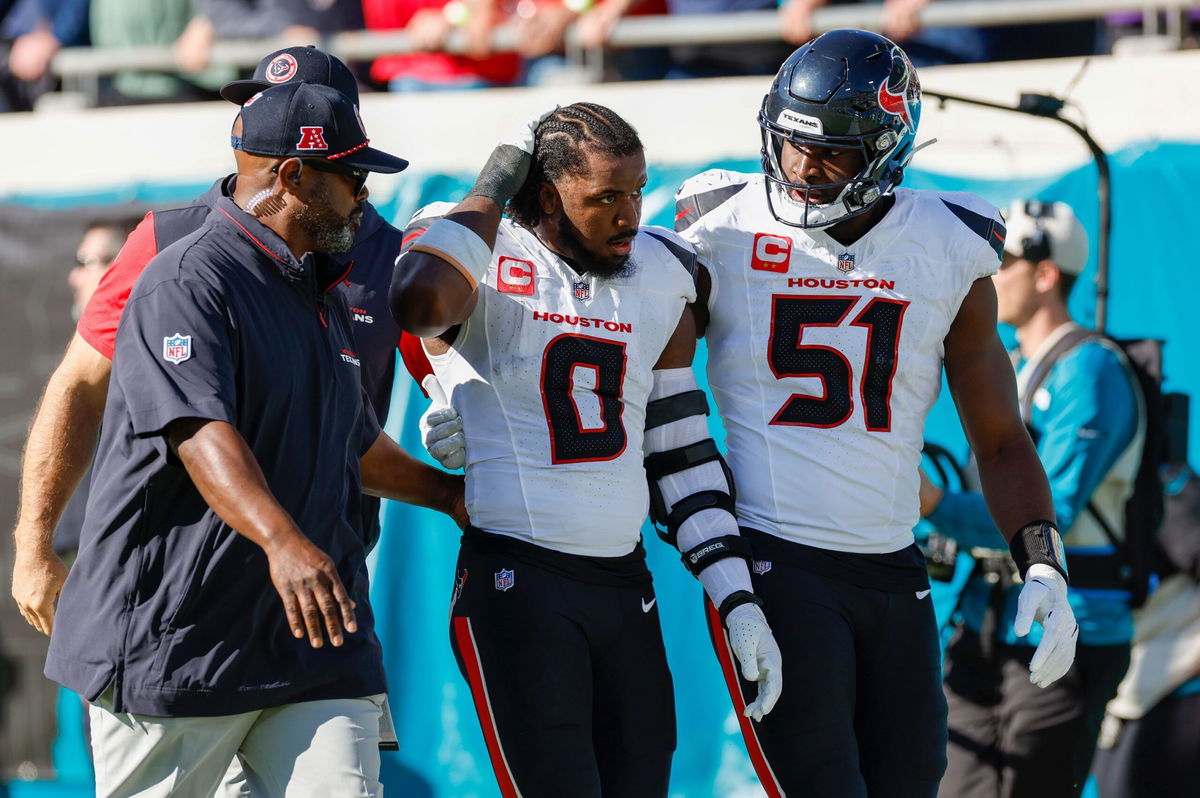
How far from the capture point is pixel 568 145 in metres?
3.10

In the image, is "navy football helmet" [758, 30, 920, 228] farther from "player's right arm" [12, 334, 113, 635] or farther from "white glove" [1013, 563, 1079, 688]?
"player's right arm" [12, 334, 113, 635]

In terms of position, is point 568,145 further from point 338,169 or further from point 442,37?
point 442,37

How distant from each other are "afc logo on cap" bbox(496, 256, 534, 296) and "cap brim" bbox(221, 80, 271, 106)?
61 centimetres

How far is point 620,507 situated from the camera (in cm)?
309

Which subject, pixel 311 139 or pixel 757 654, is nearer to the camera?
pixel 311 139

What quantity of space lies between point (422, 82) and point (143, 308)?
3.34 metres

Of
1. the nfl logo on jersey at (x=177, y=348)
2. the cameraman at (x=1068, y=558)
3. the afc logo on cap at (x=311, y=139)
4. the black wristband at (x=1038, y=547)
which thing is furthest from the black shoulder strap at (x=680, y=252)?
the cameraman at (x=1068, y=558)

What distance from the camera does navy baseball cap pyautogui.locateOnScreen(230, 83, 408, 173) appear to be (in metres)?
2.80

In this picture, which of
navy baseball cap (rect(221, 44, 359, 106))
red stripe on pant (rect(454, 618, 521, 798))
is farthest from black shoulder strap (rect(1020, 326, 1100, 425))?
navy baseball cap (rect(221, 44, 359, 106))

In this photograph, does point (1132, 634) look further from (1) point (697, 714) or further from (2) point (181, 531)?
(2) point (181, 531)

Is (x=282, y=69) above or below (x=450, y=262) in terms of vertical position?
above

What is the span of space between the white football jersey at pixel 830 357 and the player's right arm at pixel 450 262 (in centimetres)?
49

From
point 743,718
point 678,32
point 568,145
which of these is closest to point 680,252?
point 568,145

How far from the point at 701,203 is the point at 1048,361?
4.79 feet
